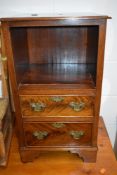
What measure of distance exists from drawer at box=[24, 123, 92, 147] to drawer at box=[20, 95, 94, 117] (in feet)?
0.20

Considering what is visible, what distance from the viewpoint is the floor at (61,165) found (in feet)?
2.97

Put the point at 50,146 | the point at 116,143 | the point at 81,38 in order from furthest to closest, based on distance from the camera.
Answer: the point at 116,143
the point at 81,38
the point at 50,146

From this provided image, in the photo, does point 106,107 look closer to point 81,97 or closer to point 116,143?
point 116,143

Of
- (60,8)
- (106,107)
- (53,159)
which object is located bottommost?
(53,159)

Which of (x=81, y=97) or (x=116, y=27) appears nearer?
(x=81, y=97)

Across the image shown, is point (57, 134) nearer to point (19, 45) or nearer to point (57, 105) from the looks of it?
point (57, 105)

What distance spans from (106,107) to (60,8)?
69 cm

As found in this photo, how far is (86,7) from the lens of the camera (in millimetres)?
1032

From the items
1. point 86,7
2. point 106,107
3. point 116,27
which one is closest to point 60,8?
point 86,7

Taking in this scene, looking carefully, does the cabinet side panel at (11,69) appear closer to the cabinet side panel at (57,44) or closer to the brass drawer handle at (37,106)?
the brass drawer handle at (37,106)

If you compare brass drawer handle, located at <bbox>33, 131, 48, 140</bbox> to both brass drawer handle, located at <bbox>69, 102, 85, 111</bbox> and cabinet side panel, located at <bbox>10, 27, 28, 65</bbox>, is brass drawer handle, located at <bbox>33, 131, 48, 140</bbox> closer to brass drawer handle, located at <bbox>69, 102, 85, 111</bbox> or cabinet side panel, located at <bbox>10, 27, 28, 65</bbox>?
brass drawer handle, located at <bbox>69, 102, 85, 111</bbox>

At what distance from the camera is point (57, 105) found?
0.84 metres

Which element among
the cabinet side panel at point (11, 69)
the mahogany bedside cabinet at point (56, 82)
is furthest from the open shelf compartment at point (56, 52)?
the cabinet side panel at point (11, 69)

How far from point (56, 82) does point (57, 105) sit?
0.34ft
